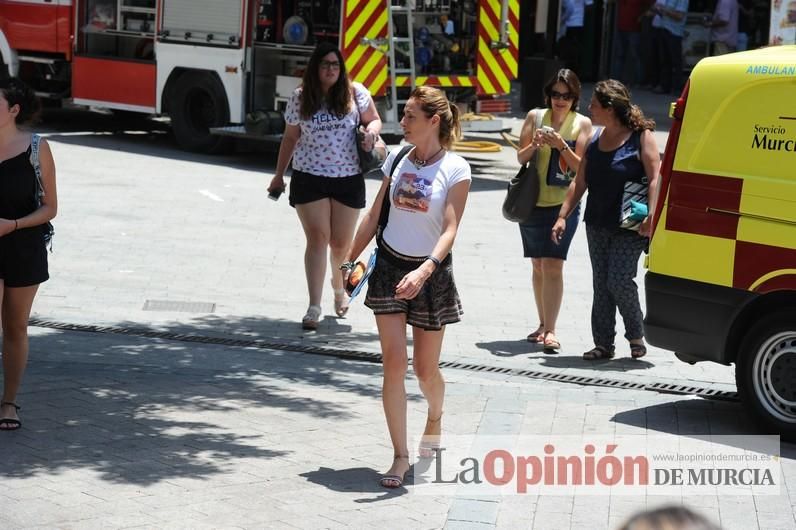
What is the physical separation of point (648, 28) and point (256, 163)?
32.6ft

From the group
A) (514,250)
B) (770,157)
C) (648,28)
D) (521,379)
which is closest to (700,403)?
(521,379)

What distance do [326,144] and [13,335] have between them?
117 inches

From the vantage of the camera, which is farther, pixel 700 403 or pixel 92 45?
pixel 92 45

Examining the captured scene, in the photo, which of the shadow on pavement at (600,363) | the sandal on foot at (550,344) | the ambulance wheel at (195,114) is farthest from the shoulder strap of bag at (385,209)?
the ambulance wheel at (195,114)

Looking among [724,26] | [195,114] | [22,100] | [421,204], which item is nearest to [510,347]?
[421,204]

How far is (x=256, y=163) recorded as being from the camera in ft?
54.8

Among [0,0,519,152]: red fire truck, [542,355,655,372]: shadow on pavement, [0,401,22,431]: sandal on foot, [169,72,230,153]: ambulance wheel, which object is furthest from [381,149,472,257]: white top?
[169,72,230,153]: ambulance wheel

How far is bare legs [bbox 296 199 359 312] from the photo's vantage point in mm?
8930

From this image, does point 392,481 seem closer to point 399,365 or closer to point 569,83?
point 399,365

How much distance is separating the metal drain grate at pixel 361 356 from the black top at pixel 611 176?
935 mm

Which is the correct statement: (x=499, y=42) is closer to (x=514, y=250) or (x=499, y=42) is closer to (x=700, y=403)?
(x=514, y=250)

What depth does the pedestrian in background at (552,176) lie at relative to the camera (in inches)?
336

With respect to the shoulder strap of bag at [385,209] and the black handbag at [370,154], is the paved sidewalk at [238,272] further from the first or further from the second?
the shoulder strap of bag at [385,209]

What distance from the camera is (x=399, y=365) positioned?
232 inches
